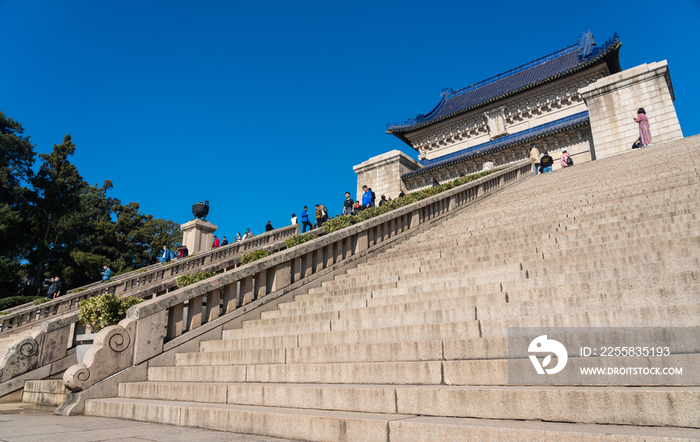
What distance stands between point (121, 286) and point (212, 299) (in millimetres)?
9660

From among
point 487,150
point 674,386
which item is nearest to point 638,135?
point 487,150

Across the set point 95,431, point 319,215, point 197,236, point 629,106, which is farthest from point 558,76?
point 95,431

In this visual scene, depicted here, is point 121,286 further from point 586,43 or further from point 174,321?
point 586,43

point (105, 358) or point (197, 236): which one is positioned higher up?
point (197, 236)

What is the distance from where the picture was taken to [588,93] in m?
22.9

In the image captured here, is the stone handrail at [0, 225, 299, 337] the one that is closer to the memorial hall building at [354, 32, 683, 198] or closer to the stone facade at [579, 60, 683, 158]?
the memorial hall building at [354, 32, 683, 198]

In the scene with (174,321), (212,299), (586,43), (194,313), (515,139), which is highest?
(586,43)

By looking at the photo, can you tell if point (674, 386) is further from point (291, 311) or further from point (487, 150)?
point (487, 150)

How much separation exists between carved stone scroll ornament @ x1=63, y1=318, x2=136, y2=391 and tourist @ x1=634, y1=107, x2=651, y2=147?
22.6 meters

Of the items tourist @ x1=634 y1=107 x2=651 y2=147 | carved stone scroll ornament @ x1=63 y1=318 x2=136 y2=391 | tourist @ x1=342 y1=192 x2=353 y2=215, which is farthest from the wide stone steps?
tourist @ x1=634 y1=107 x2=651 y2=147

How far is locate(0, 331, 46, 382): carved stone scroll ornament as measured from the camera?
679 cm

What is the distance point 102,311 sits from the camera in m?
6.74

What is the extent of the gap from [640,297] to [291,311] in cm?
475

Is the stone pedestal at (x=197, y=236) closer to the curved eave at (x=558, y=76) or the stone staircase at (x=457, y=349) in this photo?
the stone staircase at (x=457, y=349)
